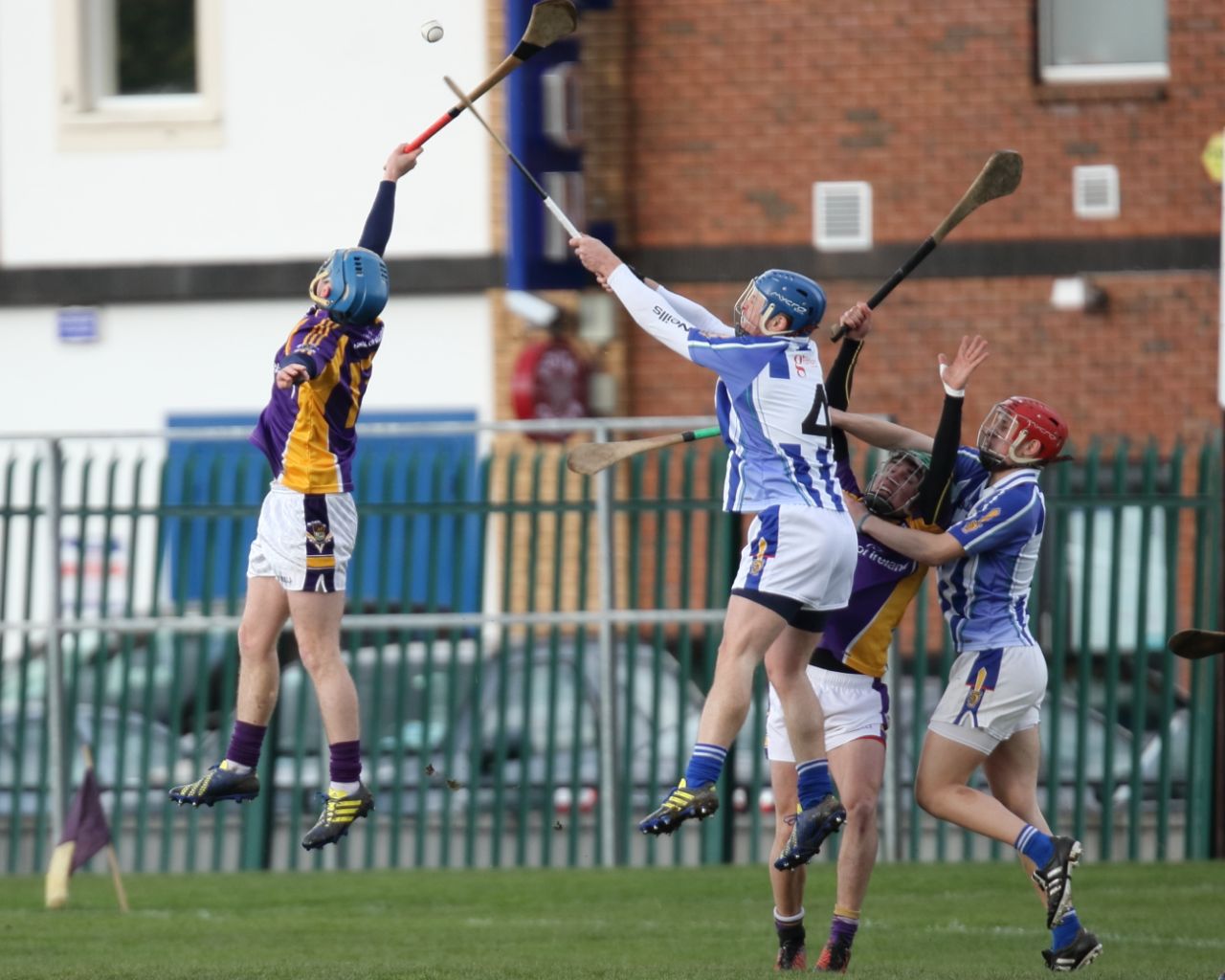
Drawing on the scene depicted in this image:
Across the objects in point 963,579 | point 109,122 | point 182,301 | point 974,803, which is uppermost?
point 109,122

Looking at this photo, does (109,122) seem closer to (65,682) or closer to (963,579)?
(65,682)

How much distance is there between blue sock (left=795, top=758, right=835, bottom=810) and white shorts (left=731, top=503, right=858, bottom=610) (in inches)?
23.7

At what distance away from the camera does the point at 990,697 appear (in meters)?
8.87

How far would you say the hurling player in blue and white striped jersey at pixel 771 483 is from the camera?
27.3ft

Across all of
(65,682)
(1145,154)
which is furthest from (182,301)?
(1145,154)

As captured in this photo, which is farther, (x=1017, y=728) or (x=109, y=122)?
(x=109, y=122)

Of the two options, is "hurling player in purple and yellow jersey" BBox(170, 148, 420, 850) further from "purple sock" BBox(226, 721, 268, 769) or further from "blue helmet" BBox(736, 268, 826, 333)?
"blue helmet" BBox(736, 268, 826, 333)

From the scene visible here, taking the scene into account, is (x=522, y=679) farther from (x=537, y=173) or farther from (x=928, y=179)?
(x=928, y=179)

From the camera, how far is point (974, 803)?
28.7 feet

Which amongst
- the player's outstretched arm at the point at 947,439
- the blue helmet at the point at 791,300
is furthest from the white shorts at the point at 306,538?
the player's outstretched arm at the point at 947,439

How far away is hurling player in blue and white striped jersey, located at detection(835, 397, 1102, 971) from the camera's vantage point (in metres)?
8.81

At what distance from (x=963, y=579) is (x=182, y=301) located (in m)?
11.5

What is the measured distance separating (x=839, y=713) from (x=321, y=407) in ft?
7.37

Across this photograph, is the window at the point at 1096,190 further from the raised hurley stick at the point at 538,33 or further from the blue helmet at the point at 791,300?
the blue helmet at the point at 791,300
